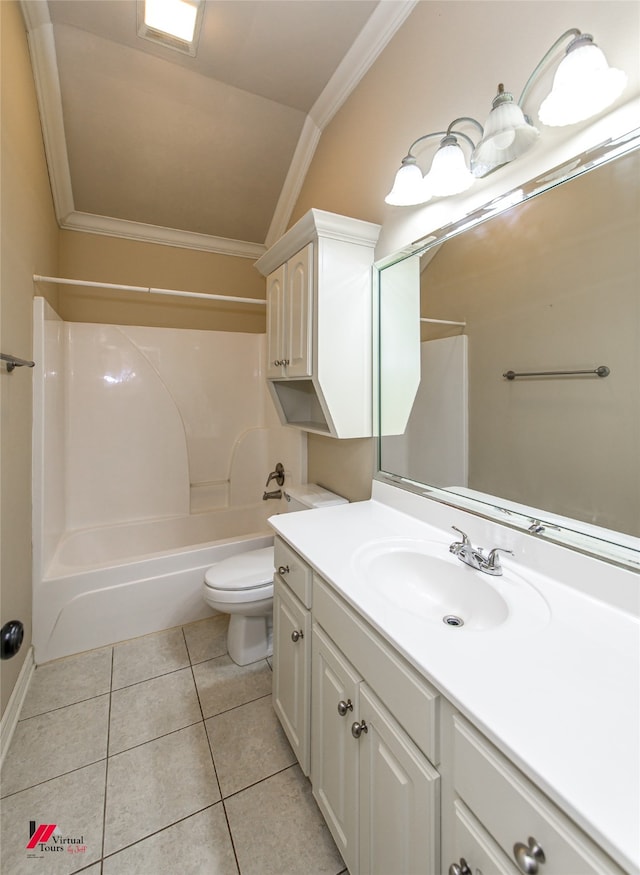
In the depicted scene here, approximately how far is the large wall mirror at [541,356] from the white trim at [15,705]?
5.93ft

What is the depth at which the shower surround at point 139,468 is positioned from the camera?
6.12 ft

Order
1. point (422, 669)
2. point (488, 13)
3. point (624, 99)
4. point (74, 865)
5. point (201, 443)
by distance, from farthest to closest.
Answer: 1. point (201, 443)
2. point (488, 13)
3. point (74, 865)
4. point (624, 99)
5. point (422, 669)

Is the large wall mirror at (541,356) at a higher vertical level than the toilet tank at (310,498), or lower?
higher

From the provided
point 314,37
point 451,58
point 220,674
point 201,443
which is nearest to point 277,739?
point 220,674

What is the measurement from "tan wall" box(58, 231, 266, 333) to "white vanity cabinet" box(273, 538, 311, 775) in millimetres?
2122

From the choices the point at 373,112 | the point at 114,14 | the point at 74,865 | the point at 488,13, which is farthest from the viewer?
the point at 373,112

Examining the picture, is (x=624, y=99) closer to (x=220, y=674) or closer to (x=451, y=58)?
(x=451, y=58)

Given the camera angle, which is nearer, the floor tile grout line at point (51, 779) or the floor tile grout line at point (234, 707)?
the floor tile grout line at point (51, 779)

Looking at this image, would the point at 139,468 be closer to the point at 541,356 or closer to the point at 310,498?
the point at 310,498

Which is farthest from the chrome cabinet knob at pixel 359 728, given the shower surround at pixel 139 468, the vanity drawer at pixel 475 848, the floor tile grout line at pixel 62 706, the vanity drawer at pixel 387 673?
the shower surround at pixel 139 468

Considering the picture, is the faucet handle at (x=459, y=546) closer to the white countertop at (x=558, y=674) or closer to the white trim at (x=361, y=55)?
the white countertop at (x=558, y=674)

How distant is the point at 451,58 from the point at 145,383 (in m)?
2.38

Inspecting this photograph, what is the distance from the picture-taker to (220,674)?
1732mm

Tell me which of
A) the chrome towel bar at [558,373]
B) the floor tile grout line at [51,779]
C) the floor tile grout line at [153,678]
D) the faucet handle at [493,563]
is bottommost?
the floor tile grout line at [51,779]
